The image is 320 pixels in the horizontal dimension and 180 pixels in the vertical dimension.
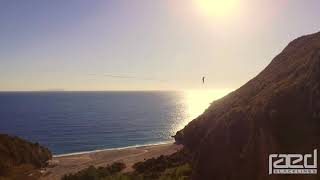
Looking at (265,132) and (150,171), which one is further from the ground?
(265,132)

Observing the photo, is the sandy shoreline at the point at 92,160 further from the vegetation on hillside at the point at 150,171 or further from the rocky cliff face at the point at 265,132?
the rocky cliff face at the point at 265,132

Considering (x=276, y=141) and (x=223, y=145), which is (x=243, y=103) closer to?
(x=223, y=145)

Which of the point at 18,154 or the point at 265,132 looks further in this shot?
the point at 18,154

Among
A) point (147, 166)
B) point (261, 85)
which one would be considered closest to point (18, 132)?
point (147, 166)

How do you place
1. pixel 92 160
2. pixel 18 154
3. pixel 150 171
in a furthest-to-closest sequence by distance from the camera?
pixel 92 160 < pixel 18 154 < pixel 150 171

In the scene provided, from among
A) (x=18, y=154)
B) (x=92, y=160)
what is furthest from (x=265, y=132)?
(x=92, y=160)

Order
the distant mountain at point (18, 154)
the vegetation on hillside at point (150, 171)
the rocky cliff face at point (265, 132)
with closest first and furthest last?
the rocky cliff face at point (265, 132)
the vegetation on hillside at point (150, 171)
the distant mountain at point (18, 154)

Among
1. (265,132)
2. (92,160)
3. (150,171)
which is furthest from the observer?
(92,160)

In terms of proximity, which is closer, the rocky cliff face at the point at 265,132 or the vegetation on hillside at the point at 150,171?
the rocky cliff face at the point at 265,132

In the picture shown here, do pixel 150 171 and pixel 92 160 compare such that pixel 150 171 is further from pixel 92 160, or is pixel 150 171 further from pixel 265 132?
pixel 265 132

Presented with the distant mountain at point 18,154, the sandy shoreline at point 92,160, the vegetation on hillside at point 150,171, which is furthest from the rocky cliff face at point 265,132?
the distant mountain at point 18,154
